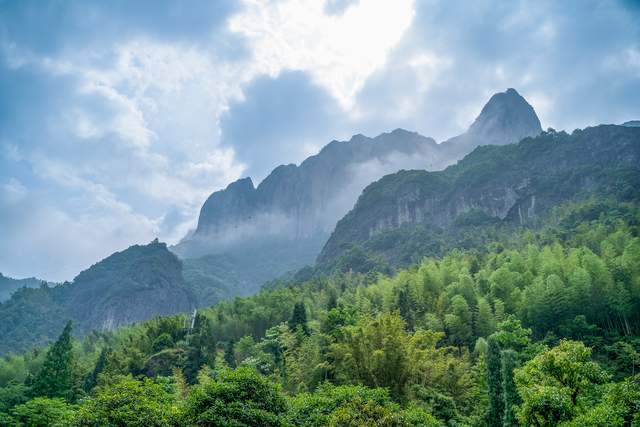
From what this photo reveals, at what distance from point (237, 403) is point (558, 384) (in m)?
10.4

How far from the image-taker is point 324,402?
45.0 ft

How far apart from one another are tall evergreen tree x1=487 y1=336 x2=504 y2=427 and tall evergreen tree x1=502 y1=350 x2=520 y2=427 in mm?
598

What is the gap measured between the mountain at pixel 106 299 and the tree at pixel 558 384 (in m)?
117

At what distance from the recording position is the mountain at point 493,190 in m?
88.5

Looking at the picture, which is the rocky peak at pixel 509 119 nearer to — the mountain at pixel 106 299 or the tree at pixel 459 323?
the mountain at pixel 106 299

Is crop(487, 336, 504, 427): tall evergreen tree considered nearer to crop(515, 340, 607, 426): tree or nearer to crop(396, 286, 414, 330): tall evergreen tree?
crop(515, 340, 607, 426): tree

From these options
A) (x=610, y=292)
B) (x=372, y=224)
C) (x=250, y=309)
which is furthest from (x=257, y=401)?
(x=372, y=224)

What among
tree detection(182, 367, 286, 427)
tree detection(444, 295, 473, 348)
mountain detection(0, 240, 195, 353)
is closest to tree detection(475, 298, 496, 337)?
tree detection(444, 295, 473, 348)

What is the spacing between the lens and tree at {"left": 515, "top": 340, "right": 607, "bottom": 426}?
12.8 m

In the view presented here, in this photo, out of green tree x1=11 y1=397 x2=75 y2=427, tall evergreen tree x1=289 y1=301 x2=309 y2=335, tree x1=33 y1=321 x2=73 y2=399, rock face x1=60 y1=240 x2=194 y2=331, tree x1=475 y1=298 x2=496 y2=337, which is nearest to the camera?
green tree x1=11 y1=397 x2=75 y2=427

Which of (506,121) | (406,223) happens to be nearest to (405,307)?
(406,223)

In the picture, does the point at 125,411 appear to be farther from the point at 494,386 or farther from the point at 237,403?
the point at 494,386

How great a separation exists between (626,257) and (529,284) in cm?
720

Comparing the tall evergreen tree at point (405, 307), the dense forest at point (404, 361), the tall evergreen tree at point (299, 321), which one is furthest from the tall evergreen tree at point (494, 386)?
the tall evergreen tree at point (299, 321)
